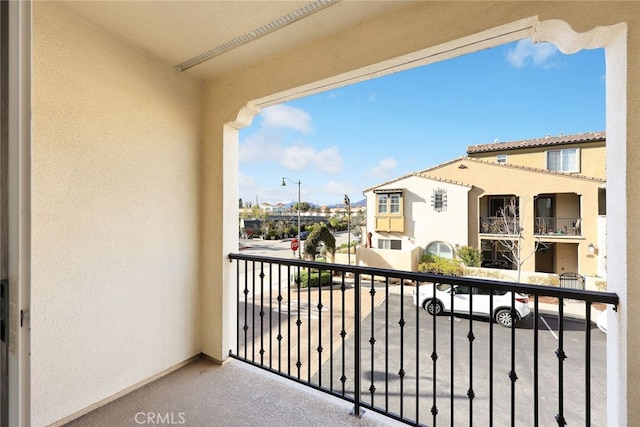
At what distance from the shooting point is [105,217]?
1764mm

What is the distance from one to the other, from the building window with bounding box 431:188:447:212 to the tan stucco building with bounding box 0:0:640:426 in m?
8.20

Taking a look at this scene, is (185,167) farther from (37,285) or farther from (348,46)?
(348,46)

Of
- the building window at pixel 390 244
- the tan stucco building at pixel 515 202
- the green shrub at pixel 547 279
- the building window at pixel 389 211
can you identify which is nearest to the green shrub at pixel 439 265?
the tan stucco building at pixel 515 202

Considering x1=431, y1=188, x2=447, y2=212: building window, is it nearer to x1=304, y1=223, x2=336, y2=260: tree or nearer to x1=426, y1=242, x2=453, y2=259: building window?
x1=426, y1=242, x2=453, y2=259: building window

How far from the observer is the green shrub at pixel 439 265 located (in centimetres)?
777

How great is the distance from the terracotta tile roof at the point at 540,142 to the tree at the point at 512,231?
69.8 inches

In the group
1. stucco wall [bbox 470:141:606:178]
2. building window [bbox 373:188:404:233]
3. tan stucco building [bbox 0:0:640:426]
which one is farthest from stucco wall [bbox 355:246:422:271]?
tan stucco building [bbox 0:0:640:426]

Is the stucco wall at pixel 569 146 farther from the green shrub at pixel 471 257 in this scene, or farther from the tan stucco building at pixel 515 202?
the green shrub at pixel 471 257

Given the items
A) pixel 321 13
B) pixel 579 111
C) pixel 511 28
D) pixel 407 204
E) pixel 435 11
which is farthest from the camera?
pixel 407 204

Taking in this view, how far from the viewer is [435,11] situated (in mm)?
1440

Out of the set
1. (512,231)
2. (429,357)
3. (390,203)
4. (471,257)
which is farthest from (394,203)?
(429,357)

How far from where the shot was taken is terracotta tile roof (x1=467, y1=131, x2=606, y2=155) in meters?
7.47

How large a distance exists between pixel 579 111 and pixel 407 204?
17.8 feet

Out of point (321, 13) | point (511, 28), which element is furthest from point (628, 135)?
point (321, 13)
